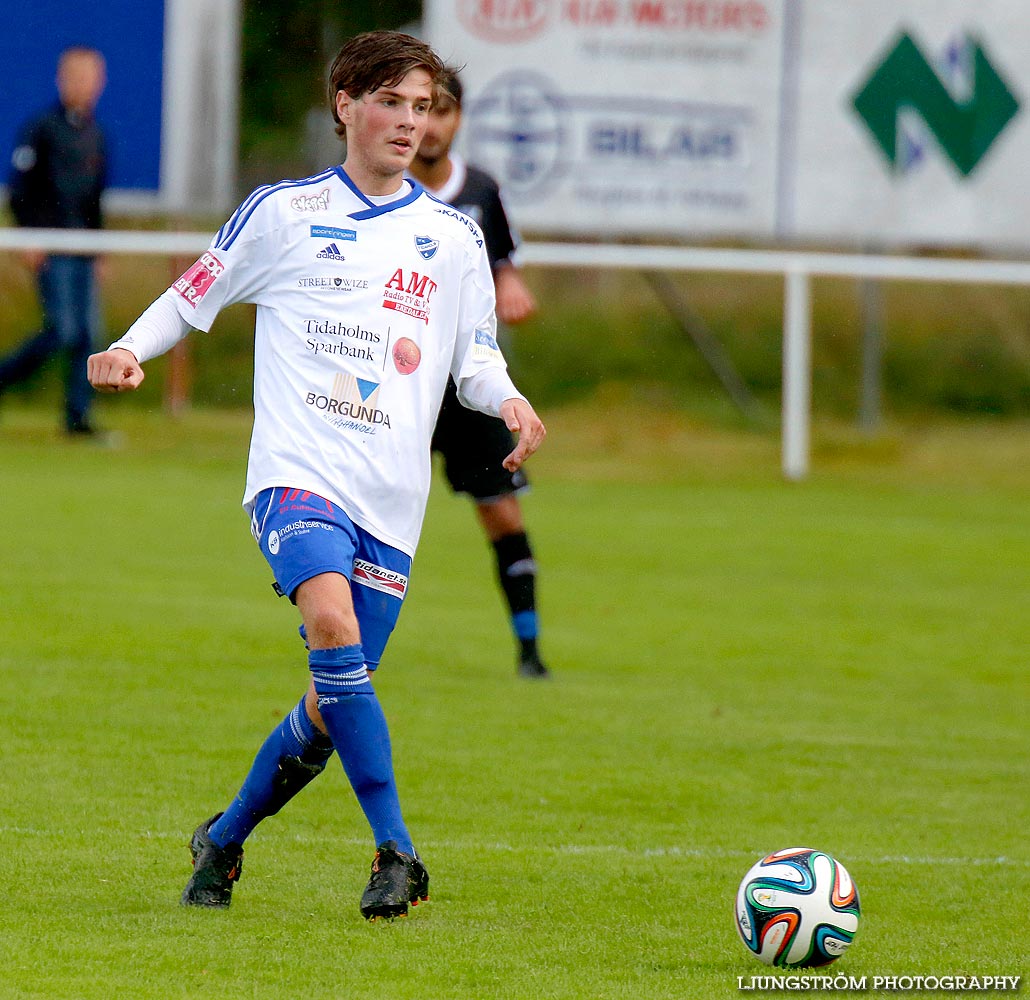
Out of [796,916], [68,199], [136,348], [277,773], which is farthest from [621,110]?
[796,916]

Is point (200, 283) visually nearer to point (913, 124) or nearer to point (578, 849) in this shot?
point (578, 849)

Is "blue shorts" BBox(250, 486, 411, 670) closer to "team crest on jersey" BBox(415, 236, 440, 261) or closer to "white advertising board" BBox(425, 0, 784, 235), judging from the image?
"team crest on jersey" BBox(415, 236, 440, 261)

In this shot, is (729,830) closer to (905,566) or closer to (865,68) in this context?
(905,566)

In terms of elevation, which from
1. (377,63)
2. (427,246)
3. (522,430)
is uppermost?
(377,63)

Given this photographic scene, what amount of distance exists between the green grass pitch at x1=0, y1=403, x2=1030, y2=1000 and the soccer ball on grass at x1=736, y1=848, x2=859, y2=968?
0.28 ft

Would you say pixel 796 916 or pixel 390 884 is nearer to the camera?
pixel 796 916

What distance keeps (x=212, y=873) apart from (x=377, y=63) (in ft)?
6.35

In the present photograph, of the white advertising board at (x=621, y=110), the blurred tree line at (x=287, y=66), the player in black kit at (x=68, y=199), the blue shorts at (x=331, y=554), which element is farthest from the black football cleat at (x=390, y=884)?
the blurred tree line at (x=287, y=66)

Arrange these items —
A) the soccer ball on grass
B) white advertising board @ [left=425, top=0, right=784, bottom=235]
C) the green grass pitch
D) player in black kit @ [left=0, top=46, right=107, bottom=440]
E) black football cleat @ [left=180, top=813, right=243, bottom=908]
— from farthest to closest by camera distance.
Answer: white advertising board @ [left=425, top=0, right=784, bottom=235], player in black kit @ [left=0, top=46, right=107, bottom=440], black football cleat @ [left=180, top=813, right=243, bottom=908], the green grass pitch, the soccer ball on grass

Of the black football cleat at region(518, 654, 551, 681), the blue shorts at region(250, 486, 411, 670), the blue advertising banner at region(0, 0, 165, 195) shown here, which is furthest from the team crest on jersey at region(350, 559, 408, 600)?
the blue advertising banner at region(0, 0, 165, 195)

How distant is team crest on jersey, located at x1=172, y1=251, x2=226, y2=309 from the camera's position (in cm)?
468

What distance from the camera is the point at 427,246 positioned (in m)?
4.72

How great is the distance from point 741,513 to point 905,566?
7.05 feet

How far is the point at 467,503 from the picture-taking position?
13969 mm
